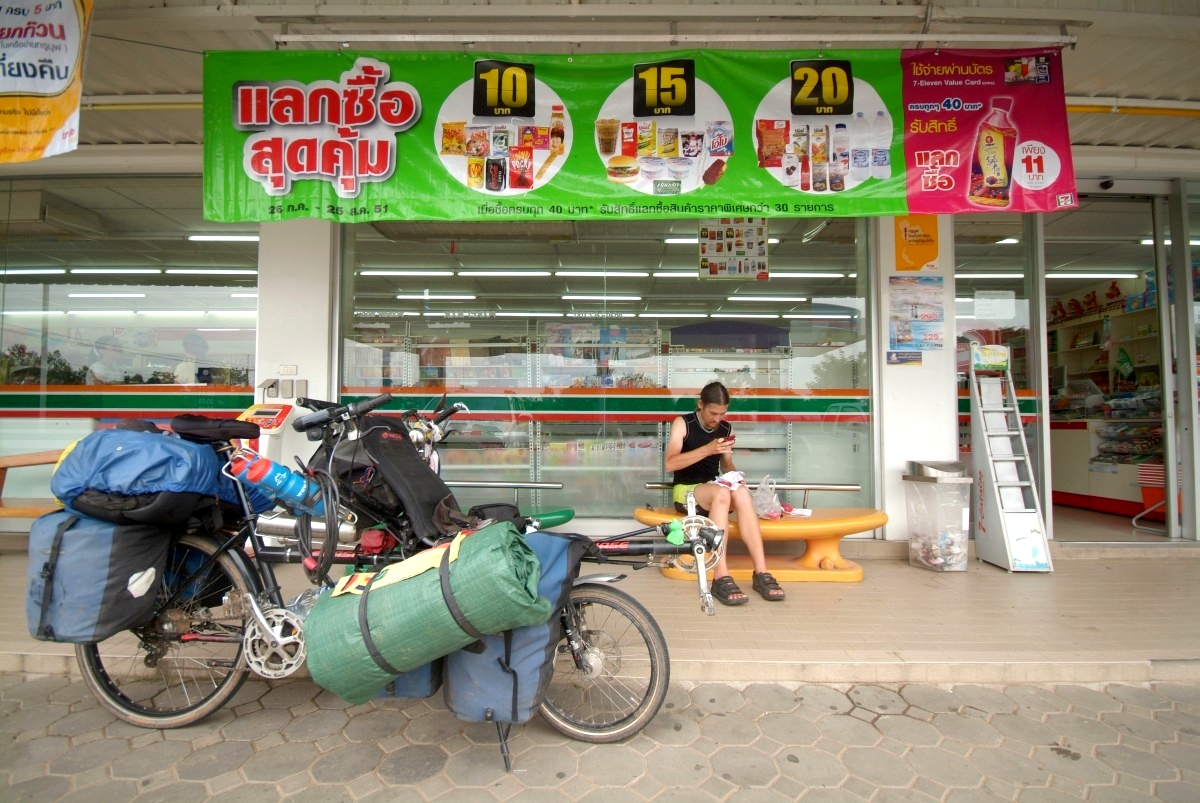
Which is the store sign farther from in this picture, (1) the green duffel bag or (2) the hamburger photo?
(1) the green duffel bag

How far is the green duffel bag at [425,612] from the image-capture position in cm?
196

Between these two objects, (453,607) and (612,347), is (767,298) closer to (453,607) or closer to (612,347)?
(612,347)

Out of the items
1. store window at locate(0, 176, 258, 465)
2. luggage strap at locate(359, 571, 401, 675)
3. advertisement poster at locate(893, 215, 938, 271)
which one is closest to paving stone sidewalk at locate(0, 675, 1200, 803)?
luggage strap at locate(359, 571, 401, 675)

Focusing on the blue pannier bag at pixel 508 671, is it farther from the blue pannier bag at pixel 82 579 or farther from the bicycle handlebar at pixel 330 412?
the blue pannier bag at pixel 82 579

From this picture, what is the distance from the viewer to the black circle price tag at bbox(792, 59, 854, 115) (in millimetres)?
3902

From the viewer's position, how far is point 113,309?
6074 millimetres

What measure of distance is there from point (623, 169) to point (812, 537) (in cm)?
283

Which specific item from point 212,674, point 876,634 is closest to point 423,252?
point 212,674

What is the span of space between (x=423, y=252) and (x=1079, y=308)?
8.22 meters

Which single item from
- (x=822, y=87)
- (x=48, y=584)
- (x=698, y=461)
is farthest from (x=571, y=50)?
(x=48, y=584)

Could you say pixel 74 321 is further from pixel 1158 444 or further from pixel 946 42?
pixel 1158 444

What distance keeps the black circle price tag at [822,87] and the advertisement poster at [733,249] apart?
6.60 ft

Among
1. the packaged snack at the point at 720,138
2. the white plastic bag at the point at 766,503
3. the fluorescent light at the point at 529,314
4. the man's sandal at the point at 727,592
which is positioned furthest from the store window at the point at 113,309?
the white plastic bag at the point at 766,503

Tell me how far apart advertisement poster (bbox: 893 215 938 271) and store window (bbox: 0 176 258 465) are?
557 centimetres
